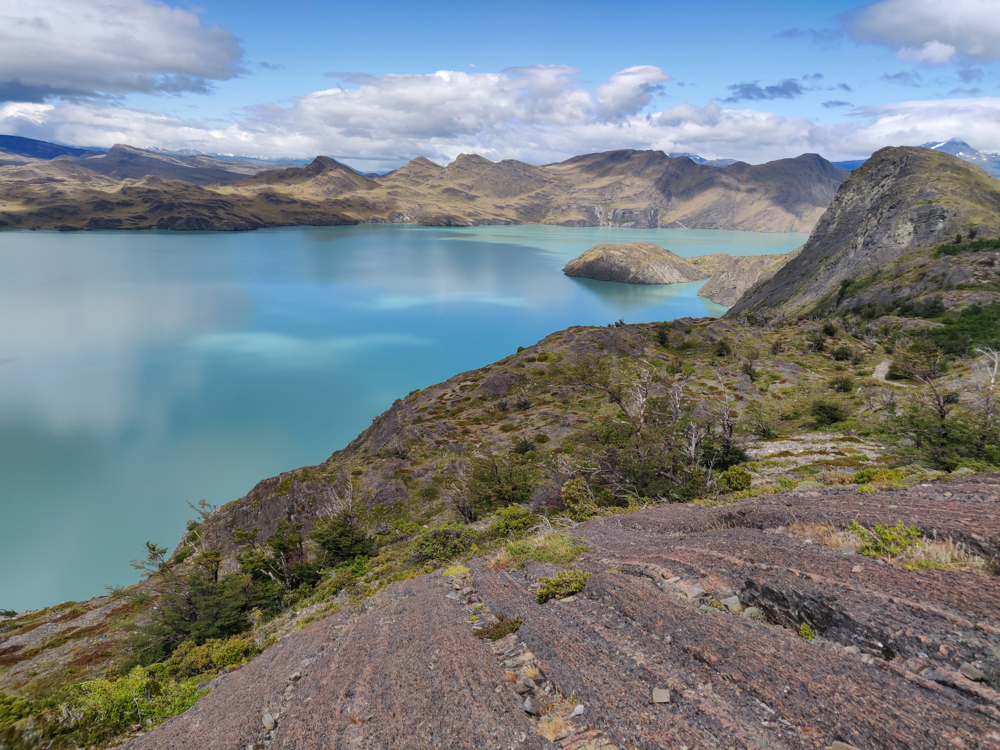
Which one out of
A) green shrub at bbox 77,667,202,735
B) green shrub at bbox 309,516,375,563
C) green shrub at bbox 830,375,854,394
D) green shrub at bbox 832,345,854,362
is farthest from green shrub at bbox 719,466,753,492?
green shrub at bbox 832,345,854,362

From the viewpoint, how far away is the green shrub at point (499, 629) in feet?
30.1

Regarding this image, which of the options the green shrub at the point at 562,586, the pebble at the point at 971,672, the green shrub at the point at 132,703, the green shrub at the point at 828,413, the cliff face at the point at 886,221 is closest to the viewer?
the pebble at the point at 971,672

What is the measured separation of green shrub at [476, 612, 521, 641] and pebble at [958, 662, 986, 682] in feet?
22.4

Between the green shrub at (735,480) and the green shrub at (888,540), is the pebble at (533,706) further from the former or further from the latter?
the green shrub at (735,480)

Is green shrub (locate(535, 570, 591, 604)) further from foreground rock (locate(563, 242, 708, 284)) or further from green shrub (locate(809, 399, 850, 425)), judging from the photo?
foreground rock (locate(563, 242, 708, 284))

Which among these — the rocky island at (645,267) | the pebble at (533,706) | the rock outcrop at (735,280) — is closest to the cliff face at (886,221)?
the rock outcrop at (735,280)

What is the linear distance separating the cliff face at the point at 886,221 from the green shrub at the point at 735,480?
50728 mm

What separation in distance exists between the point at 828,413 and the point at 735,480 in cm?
1262

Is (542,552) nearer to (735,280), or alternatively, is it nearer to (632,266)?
(735,280)

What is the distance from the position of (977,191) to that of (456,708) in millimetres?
94781

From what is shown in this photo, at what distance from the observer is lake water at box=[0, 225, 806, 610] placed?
3512 cm

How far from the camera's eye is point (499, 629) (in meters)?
9.27

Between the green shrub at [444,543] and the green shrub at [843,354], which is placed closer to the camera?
the green shrub at [444,543]

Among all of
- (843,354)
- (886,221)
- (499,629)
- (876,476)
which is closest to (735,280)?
(886,221)
